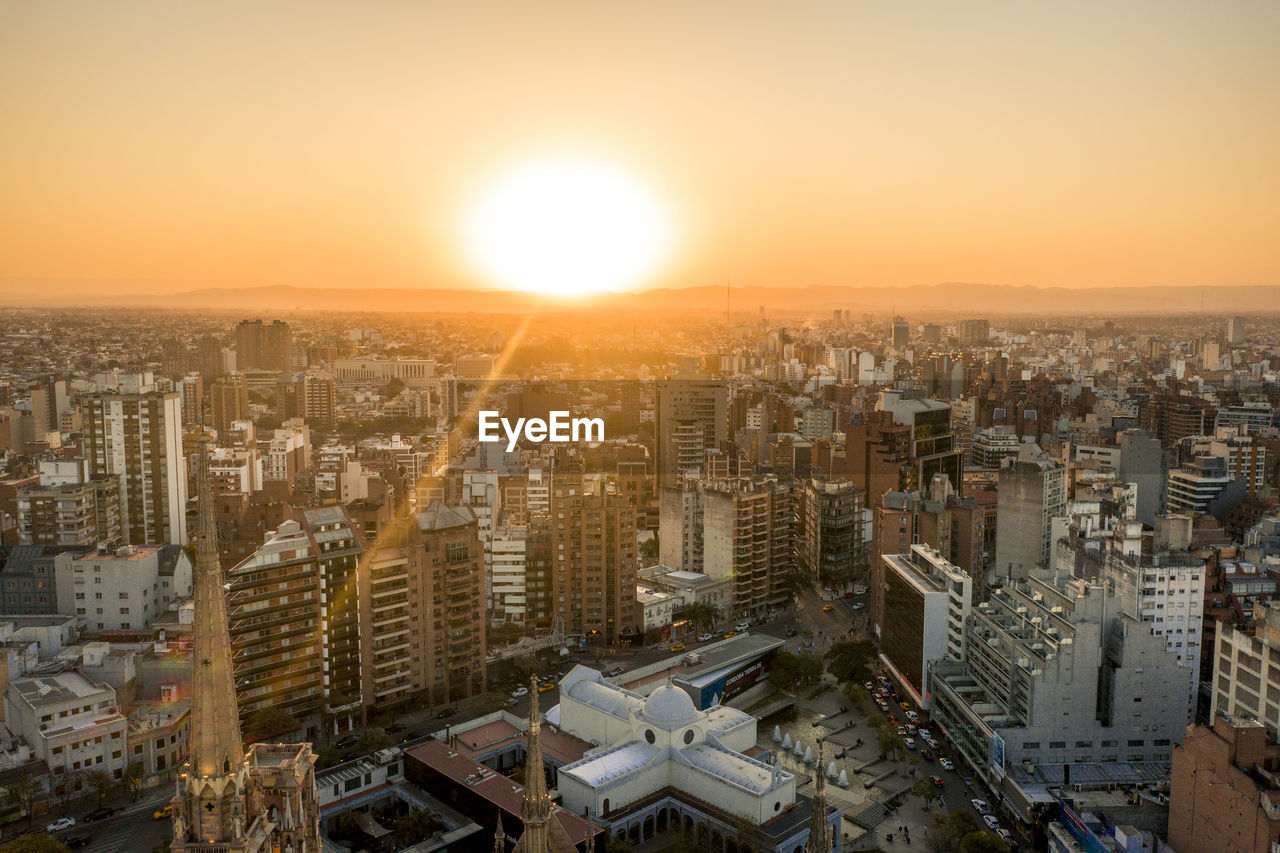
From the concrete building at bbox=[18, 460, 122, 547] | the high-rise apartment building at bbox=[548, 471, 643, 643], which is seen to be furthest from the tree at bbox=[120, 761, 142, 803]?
the concrete building at bbox=[18, 460, 122, 547]

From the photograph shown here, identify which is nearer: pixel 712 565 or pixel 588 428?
pixel 712 565

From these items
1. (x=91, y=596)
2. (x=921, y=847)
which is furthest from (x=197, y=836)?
(x=91, y=596)

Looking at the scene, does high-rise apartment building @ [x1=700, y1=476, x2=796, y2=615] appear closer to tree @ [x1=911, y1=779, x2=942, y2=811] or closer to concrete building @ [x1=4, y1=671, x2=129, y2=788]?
tree @ [x1=911, y1=779, x2=942, y2=811]

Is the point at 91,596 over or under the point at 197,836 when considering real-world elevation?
under

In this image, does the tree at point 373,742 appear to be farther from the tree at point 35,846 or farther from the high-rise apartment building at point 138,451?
the high-rise apartment building at point 138,451

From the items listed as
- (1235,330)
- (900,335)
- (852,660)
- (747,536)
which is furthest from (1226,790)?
(900,335)

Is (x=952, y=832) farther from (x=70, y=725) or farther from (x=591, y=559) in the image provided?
(x=70, y=725)

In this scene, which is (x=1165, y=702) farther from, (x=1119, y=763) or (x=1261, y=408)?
(x=1261, y=408)
